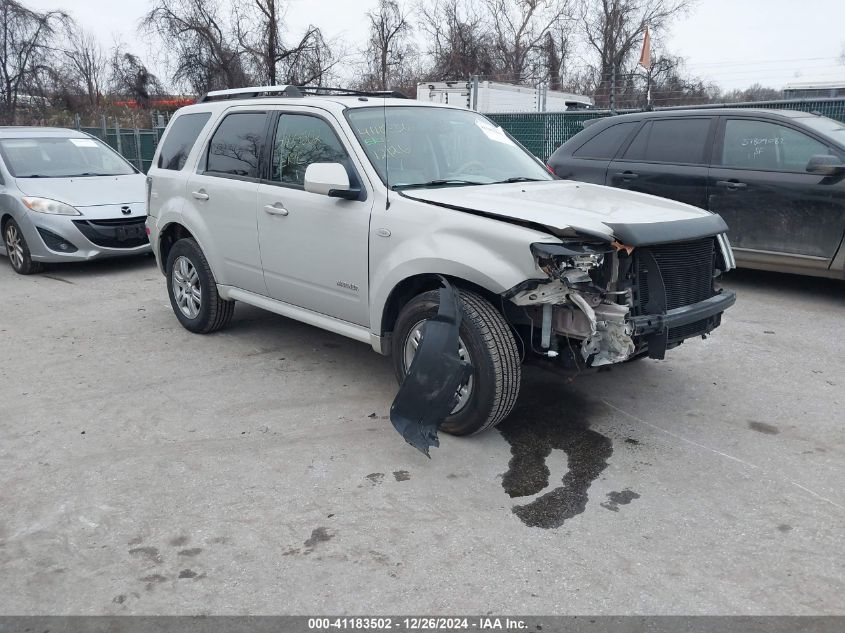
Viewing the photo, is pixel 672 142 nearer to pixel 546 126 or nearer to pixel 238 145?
pixel 238 145

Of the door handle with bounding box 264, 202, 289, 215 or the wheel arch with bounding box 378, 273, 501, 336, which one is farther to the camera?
the door handle with bounding box 264, 202, 289, 215

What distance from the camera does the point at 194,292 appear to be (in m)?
6.42

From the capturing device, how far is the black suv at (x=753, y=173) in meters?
7.05

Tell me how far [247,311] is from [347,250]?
108 inches

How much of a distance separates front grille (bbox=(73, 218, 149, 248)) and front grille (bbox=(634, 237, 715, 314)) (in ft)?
23.2

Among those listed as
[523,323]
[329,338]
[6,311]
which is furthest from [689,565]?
[6,311]

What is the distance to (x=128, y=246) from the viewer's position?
367 inches

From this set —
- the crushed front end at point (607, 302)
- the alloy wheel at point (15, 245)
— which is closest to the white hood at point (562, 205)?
the crushed front end at point (607, 302)

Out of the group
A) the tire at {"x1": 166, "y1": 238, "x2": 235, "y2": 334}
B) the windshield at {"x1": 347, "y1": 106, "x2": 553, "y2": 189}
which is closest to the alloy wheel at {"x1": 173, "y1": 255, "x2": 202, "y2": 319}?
the tire at {"x1": 166, "y1": 238, "x2": 235, "y2": 334}

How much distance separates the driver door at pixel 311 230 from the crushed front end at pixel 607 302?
43.6 inches

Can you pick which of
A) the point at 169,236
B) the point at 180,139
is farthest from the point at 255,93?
the point at 169,236

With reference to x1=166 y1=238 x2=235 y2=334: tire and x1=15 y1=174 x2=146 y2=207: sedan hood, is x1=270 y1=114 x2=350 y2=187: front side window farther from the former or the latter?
x1=15 y1=174 x2=146 y2=207: sedan hood

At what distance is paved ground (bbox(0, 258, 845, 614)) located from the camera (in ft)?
9.78

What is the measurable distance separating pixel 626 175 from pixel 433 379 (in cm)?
521
